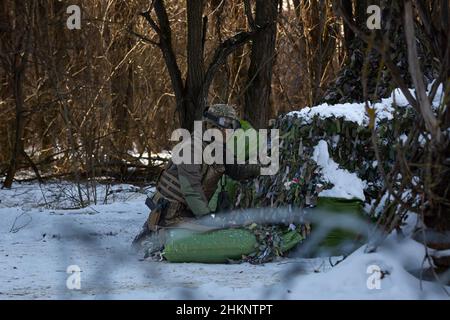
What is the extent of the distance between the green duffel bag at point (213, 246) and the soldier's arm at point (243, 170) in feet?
2.25

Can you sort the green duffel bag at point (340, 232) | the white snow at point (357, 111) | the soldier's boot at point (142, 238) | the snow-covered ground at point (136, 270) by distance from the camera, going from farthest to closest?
the soldier's boot at point (142, 238), the white snow at point (357, 111), the green duffel bag at point (340, 232), the snow-covered ground at point (136, 270)

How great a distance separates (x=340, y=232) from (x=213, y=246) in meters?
1.00

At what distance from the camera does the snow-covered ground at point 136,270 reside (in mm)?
4973

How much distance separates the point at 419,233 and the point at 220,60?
6105 mm

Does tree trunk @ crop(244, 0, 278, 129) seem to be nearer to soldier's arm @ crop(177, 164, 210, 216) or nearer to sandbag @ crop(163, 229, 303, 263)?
soldier's arm @ crop(177, 164, 210, 216)

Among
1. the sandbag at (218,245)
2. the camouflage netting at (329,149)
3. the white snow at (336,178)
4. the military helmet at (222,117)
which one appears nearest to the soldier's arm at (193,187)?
the sandbag at (218,245)

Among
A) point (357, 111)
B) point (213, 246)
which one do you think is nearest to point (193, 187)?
point (213, 246)

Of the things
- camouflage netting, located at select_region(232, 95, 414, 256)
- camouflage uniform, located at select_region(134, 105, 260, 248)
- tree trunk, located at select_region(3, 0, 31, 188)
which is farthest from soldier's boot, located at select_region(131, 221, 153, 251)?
tree trunk, located at select_region(3, 0, 31, 188)

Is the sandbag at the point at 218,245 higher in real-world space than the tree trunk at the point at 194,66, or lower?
lower

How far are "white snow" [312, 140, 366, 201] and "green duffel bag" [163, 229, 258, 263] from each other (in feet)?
2.34

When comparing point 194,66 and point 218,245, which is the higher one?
point 194,66

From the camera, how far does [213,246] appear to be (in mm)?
6555

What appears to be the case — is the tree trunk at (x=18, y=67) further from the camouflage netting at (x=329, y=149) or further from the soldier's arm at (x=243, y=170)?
the camouflage netting at (x=329, y=149)

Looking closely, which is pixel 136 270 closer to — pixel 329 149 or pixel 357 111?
pixel 329 149
